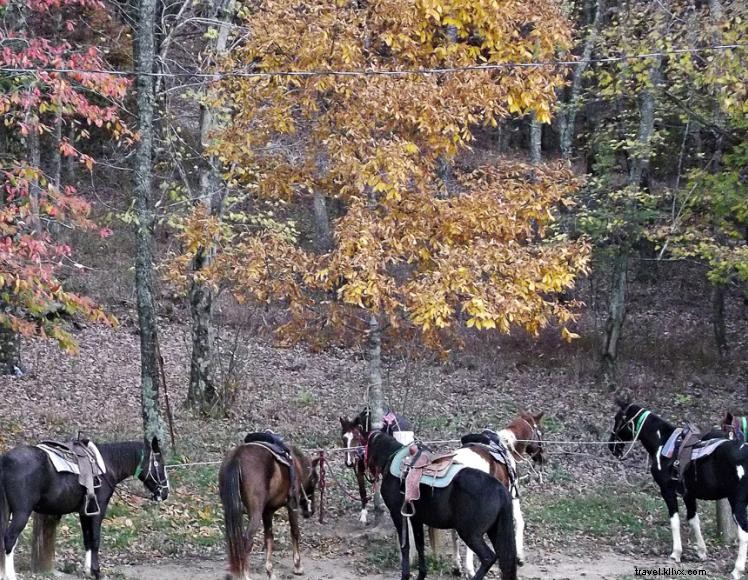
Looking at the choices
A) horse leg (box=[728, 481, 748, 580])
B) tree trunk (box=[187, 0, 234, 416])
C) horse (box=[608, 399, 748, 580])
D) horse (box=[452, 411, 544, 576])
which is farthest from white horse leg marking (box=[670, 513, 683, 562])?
tree trunk (box=[187, 0, 234, 416])

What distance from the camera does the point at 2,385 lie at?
53.2 feet

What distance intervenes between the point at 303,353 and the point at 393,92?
1237 centimetres

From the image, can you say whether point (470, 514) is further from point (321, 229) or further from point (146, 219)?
point (321, 229)

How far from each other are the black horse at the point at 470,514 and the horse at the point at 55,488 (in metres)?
2.75

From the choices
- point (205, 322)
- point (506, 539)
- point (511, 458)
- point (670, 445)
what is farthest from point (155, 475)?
point (670, 445)

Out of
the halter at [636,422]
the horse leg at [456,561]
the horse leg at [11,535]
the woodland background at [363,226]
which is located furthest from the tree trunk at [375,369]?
the horse leg at [11,535]

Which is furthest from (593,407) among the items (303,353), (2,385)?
(2,385)

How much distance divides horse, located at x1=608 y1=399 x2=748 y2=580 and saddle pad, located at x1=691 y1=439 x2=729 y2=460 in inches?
1.4

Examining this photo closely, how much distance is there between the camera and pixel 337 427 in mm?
16406

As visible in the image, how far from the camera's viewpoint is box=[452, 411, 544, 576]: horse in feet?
32.2

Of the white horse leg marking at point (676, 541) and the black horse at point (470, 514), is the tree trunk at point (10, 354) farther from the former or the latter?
the white horse leg marking at point (676, 541)

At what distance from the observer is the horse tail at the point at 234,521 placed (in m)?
8.91

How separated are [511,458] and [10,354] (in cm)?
1106

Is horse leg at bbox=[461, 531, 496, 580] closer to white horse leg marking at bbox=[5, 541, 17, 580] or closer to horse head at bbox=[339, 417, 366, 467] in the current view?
horse head at bbox=[339, 417, 366, 467]
